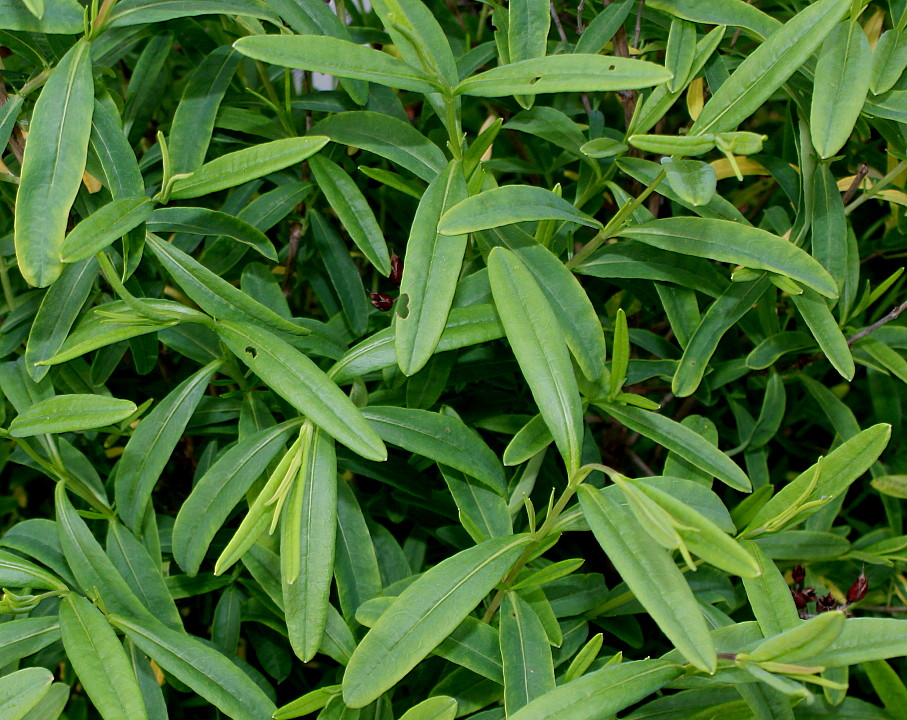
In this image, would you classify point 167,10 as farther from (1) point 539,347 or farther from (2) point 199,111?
(1) point 539,347

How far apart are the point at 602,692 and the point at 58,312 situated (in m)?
0.42

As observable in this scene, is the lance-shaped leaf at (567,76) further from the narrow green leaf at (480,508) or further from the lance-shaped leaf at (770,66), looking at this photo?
the narrow green leaf at (480,508)

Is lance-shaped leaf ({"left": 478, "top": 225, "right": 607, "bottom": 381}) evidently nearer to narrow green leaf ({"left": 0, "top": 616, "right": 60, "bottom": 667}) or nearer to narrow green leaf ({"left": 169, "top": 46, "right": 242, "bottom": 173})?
narrow green leaf ({"left": 169, "top": 46, "right": 242, "bottom": 173})

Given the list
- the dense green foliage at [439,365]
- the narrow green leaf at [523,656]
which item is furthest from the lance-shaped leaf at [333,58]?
the narrow green leaf at [523,656]

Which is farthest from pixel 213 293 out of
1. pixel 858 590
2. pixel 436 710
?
pixel 858 590

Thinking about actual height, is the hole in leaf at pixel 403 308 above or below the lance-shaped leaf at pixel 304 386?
above

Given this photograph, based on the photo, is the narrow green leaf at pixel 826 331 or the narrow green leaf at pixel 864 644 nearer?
the narrow green leaf at pixel 864 644

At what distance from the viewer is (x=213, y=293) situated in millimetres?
550

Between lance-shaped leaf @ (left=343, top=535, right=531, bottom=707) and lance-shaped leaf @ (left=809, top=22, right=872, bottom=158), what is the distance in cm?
31

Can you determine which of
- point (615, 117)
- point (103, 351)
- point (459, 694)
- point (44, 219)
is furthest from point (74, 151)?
point (615, 117)

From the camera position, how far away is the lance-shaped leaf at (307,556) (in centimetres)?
50

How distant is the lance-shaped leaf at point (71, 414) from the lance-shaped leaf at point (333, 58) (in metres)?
0.21

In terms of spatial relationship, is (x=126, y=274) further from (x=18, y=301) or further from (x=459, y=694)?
(x=459, y=694)

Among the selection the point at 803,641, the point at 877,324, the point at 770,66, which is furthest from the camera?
the point at 877,324
